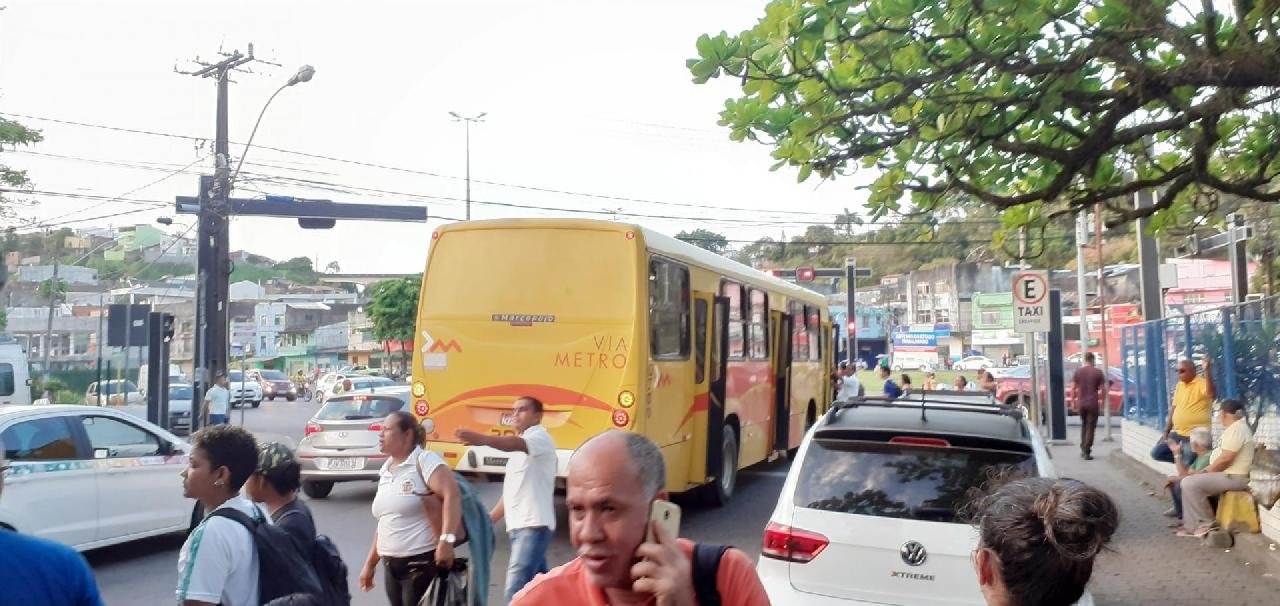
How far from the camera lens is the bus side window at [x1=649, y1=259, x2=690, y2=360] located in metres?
11.8

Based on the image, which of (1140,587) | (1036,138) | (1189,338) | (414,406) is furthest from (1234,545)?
(414,406)

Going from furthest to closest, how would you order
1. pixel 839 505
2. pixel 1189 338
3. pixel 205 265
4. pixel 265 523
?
pixel 205 265 < pixel 1189 338 < pixel 839 505 < pixel 265 523

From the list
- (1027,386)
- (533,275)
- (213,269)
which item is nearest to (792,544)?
(533,275)

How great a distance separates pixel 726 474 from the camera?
14336mm

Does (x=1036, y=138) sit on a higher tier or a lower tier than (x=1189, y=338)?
higher

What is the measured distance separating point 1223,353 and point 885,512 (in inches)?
316

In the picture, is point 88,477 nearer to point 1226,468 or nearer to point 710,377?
point 710,377

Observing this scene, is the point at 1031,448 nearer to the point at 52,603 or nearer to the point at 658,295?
the point at 52,603

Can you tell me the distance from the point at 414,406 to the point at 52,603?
8.82 meters

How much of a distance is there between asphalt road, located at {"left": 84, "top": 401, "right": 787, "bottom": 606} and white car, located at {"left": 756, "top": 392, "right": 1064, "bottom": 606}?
10.7 ft

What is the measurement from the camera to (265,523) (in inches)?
157

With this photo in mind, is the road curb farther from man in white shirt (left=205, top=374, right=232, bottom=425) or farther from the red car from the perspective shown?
the red car

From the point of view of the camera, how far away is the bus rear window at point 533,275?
11570 millimetres

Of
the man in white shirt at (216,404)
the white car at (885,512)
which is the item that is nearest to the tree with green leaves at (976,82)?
the white car at (885,512)
